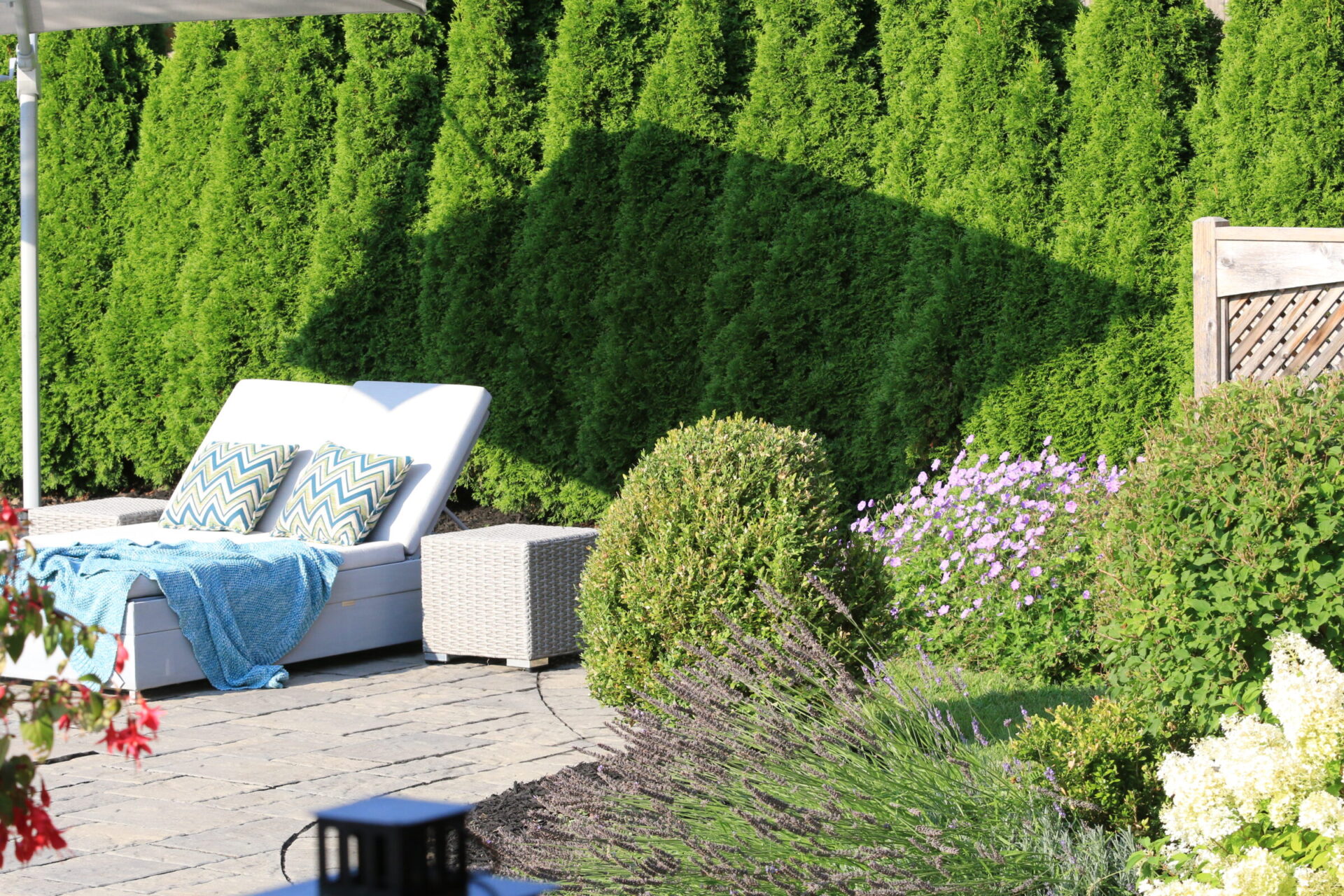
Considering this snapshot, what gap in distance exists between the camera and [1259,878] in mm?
2543

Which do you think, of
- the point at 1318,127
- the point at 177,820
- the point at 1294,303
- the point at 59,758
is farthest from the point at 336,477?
the point at 1318,127

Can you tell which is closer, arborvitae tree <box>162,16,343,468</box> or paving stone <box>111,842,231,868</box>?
paving stone <box>111,842,231,868</box>

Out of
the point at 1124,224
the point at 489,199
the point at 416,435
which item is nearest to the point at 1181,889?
the point at 1124,224

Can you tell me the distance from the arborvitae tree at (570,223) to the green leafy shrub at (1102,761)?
5081 mm

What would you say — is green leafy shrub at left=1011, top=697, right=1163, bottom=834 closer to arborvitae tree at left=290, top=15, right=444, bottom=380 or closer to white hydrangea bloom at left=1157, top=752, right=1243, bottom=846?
white hydrangea bloom at left=1157, top=752, right=1243, bottom=846

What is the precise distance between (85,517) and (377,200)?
260cm

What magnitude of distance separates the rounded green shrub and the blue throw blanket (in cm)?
195

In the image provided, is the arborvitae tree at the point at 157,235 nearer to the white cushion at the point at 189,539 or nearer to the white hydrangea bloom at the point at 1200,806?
the white cushion at the point at 189,539

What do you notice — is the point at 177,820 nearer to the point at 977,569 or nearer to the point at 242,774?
the point at 242,774

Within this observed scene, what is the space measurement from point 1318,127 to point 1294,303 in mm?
1148

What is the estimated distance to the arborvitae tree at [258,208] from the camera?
29.8 ft

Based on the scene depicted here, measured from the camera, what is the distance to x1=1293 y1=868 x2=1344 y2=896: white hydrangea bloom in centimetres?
257

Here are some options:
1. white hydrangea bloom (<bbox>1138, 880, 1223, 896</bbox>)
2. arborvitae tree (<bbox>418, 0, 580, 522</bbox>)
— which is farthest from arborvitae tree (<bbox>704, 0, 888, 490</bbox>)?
white hydrangea bloom (<bbox>1138, 880, 1223, 896</bbox>)

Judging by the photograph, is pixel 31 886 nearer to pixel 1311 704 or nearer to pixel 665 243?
pixel 1311 704
